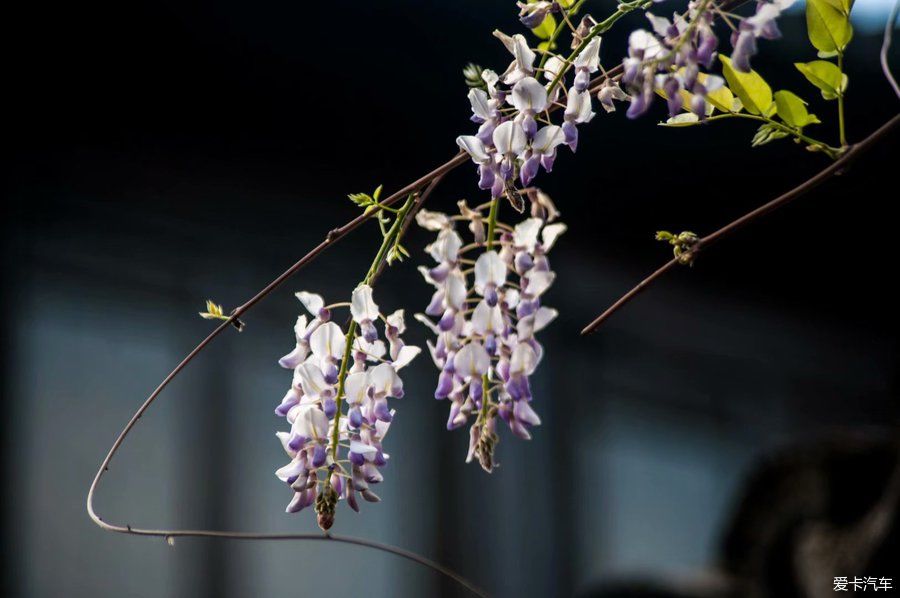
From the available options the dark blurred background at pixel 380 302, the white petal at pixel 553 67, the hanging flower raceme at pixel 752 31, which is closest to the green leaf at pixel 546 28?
the white petal at pixel 553 67

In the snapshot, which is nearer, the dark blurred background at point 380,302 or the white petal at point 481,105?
the white petal at point 481,105

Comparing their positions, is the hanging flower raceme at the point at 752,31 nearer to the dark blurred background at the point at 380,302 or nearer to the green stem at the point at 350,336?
the green stem at the point at 350,336

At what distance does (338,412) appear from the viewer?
0.40 meters

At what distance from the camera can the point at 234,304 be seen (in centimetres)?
270

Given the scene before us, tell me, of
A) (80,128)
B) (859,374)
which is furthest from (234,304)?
(859,374)

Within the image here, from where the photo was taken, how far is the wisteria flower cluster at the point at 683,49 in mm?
326

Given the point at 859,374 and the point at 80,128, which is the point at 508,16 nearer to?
the point at 80,128

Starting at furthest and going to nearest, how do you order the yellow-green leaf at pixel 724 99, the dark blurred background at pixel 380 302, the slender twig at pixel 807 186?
the dark blurred background at pixel 380 302, the yellow-green leaf at pixel 724 99, the slender twig at pixel 807 186

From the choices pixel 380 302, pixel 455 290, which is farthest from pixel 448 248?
pixel 380 302

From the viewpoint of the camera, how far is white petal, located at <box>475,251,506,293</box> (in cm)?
37

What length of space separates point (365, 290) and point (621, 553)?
3023 mm

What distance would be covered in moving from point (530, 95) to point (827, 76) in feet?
0.43

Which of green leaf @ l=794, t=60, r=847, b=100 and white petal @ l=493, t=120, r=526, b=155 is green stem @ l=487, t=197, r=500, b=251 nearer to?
white petal @ l=493, t=120, r=526, b=155

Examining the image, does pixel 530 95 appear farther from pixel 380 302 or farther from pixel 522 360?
pixel 380 302
